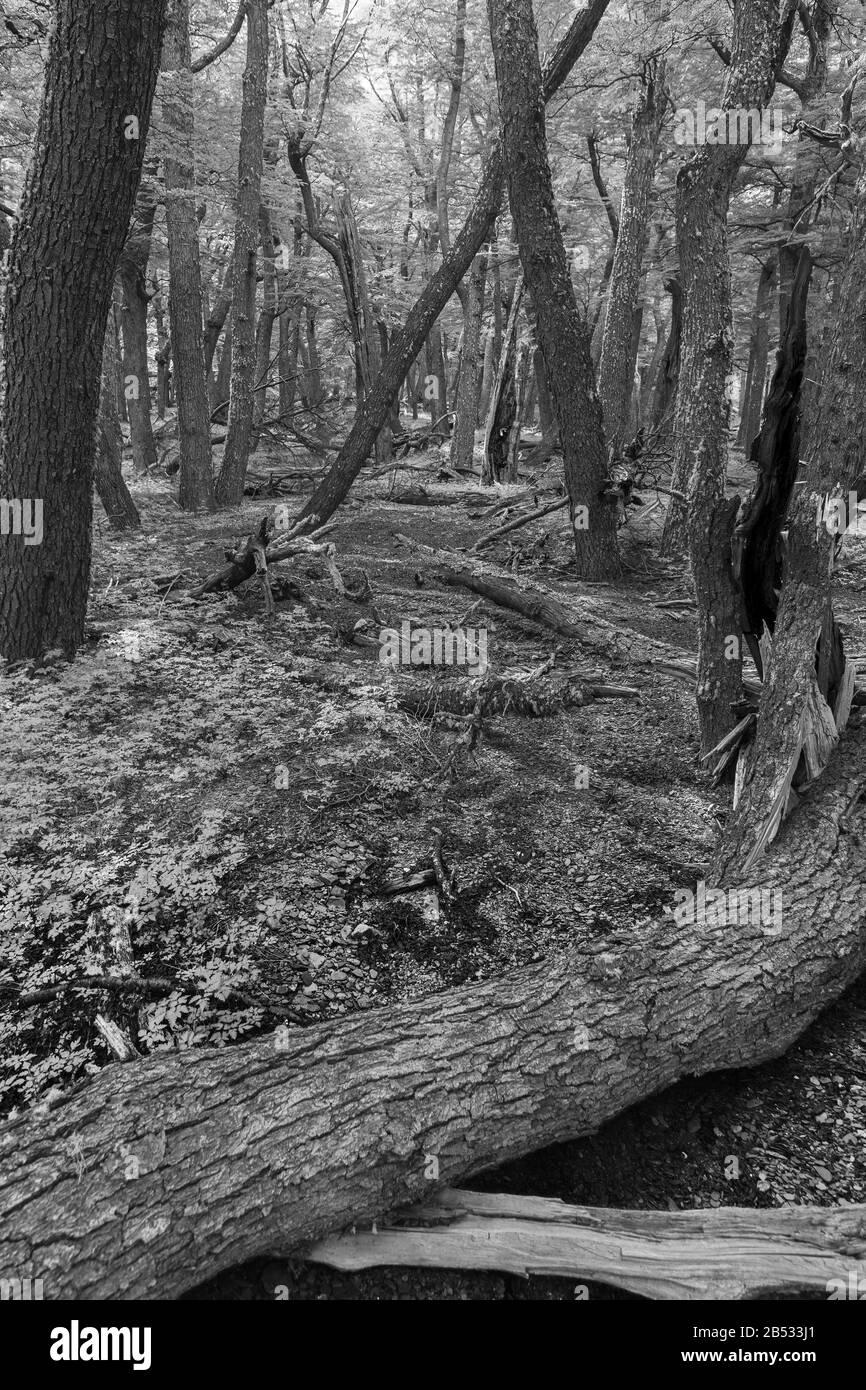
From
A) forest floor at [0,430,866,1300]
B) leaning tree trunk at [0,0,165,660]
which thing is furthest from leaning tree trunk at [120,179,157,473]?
leaning tree trunk at [0,0,165,660]

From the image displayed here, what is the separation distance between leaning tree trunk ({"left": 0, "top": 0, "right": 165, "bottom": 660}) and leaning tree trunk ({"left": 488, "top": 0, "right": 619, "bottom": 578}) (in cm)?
360

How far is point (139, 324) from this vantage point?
15602mm

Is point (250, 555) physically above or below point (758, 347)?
below

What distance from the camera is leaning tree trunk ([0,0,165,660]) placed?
15.2ft

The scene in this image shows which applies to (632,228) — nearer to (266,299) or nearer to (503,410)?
(503,410)

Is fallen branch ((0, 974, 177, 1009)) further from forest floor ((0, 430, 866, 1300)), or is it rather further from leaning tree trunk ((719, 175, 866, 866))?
leaning tree trunk ((719, 175, 866, 866))

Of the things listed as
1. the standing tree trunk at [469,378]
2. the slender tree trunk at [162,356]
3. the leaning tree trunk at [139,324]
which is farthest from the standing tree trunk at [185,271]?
the slender tree trunk at [162,356]

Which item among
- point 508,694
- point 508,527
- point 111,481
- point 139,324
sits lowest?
point 508,694

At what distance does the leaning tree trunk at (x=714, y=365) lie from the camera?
158 inches

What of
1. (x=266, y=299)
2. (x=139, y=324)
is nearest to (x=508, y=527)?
(x=139, y=324)

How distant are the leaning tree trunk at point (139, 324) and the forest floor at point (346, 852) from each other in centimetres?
889

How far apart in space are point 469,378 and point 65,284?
11496mm

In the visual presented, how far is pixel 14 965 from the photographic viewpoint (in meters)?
2.95

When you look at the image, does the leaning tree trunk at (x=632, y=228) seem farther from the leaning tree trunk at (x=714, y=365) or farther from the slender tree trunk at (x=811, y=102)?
the leaning tree trunk at (x=714, y=365)
